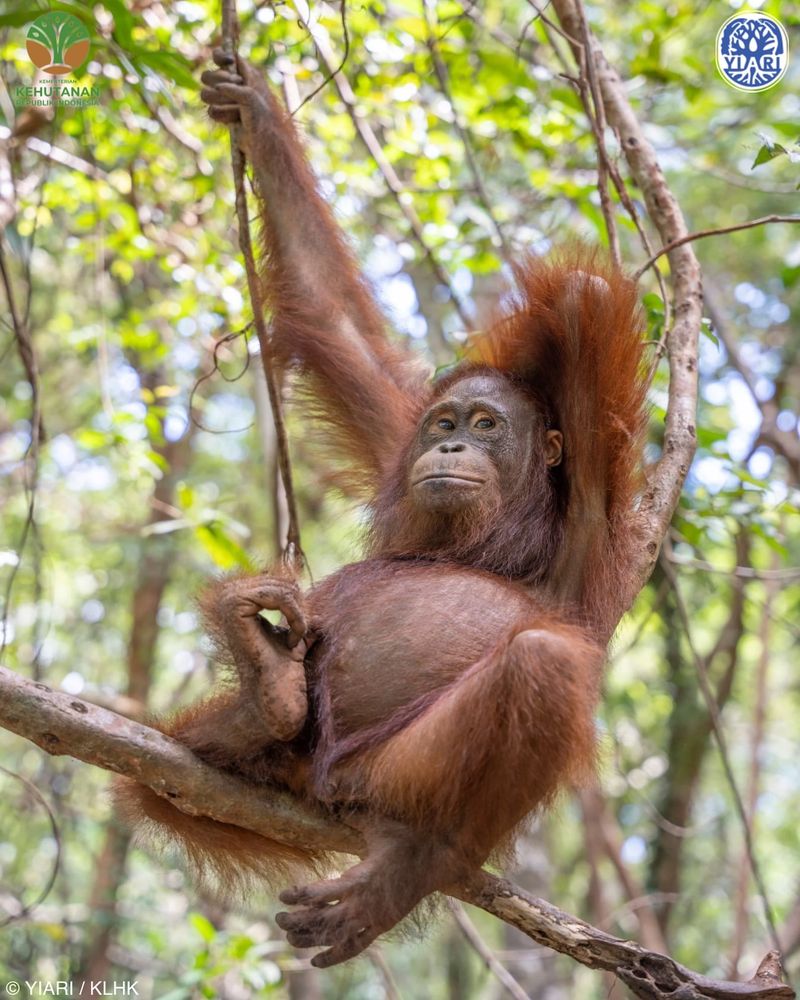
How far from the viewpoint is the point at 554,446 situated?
151 inches

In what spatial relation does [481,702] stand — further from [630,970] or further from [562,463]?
[562,463]

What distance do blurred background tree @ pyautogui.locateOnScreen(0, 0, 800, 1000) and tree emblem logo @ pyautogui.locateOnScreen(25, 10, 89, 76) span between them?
0.11 meters

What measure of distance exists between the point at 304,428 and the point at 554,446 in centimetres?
170

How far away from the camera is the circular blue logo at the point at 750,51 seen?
5.07m

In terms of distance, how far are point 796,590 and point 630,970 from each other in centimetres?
715

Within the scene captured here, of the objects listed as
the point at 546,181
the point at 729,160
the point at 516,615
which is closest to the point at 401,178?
the point at 546,181

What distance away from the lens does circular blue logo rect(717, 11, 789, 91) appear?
507 centimetres

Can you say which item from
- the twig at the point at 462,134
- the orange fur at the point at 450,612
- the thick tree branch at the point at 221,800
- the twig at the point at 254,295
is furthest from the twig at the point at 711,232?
the thick tree branch at the point at 221,800

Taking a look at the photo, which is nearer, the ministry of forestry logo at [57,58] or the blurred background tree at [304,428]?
the ministry of forestry logo at [57,58]

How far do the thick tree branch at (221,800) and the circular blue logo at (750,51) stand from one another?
12.9ft

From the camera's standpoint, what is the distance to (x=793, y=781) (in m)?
13.0

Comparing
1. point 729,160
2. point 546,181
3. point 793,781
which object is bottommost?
point 793,781

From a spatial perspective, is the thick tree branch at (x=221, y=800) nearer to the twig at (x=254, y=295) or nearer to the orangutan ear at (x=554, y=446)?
the twig at (x=254, y=295)

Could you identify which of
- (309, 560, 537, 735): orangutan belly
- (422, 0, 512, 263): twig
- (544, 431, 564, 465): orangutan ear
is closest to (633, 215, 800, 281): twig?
(544, 431, 564, 465): orangutan ear
